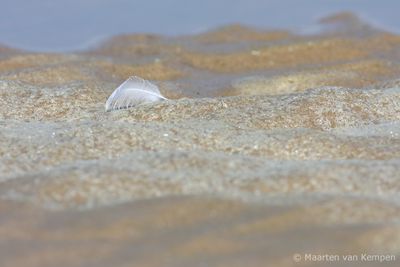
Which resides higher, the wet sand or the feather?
the feather

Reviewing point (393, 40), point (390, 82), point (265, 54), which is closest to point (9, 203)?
point (390, 82)

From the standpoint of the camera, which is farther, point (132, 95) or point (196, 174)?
point (132, 95)

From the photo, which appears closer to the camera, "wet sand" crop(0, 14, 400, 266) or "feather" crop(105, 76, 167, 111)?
"wet sand" crop(0, 14, 400, 266)

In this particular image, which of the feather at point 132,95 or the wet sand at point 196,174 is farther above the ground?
the feather at point 132,95

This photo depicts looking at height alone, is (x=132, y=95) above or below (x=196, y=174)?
above

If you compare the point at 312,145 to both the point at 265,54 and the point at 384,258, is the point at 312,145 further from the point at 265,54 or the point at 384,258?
the point at 265,54
